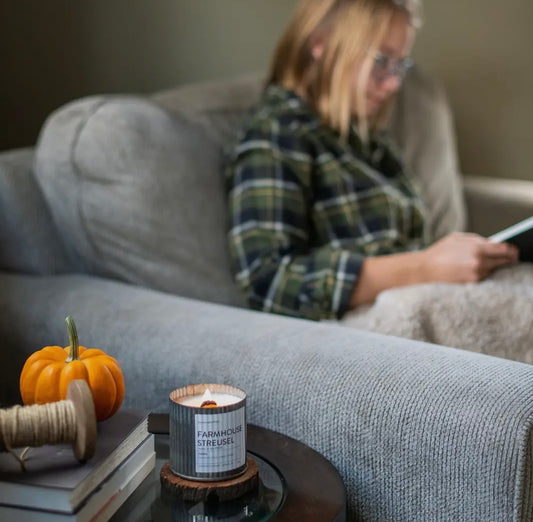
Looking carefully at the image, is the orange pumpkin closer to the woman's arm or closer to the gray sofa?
the gray sofa

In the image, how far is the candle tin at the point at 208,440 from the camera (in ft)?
2.76

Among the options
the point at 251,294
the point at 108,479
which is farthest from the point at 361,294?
the point at 108,479

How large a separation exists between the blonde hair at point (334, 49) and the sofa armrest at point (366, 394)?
55 centimetres

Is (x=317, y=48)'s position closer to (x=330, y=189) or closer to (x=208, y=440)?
(x=330, y=189)

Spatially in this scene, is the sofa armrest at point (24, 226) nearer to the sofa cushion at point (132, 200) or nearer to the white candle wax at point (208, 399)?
the sofa cushion at point (132, 200)

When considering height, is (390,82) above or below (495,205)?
above

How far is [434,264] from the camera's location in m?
1.40

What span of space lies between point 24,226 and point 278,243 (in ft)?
1.37

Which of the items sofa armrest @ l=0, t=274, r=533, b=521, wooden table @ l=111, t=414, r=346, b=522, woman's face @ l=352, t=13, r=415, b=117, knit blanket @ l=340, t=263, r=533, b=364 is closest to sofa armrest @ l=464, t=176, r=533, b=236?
woman's face @ l=352, t=13, r=415, b=117

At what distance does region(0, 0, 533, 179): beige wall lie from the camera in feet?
6.63

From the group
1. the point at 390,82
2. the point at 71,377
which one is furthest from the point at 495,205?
the point at 71,377

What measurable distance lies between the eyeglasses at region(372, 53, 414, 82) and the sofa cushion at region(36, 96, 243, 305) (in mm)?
410

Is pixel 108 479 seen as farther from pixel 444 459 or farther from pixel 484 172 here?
pixel 484 172

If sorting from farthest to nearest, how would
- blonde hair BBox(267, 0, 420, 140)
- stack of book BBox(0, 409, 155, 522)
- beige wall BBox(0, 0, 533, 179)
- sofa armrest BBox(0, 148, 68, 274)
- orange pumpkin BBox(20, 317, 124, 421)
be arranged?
beige wall BBox(0, 0, 533, 179)
blonde hair BBox(267, 0, 420, 140)
sofa armrest BBox(0, 148, 68, 274)
orange pumpkin BBox(20, 317, 124, 421)
stack of book BBox(0, 409, 155, 522)
